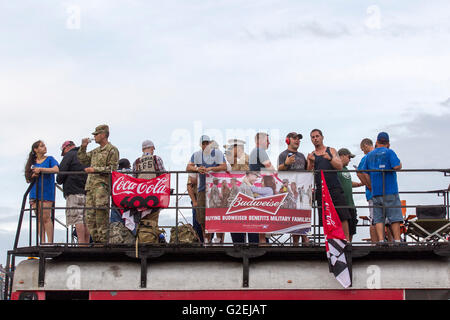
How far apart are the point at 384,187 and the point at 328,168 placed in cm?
103

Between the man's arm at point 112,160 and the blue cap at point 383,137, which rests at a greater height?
the blue cap at point 383,137

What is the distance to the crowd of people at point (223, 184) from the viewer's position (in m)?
12.2

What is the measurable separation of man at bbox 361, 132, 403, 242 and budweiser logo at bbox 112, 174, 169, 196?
3.63 m

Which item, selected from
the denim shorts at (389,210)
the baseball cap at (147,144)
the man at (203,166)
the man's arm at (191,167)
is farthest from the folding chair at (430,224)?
the baseball cap at (147,144)

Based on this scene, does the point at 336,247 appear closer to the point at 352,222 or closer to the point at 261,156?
the point at 352,222

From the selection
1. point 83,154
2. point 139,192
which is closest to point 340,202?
point 139,192

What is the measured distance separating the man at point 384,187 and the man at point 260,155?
1791mm

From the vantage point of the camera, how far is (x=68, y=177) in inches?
524

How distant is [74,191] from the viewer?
1325 centimetres

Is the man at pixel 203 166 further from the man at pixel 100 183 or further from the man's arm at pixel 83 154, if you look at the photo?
the man's arm at pixel 83 154
